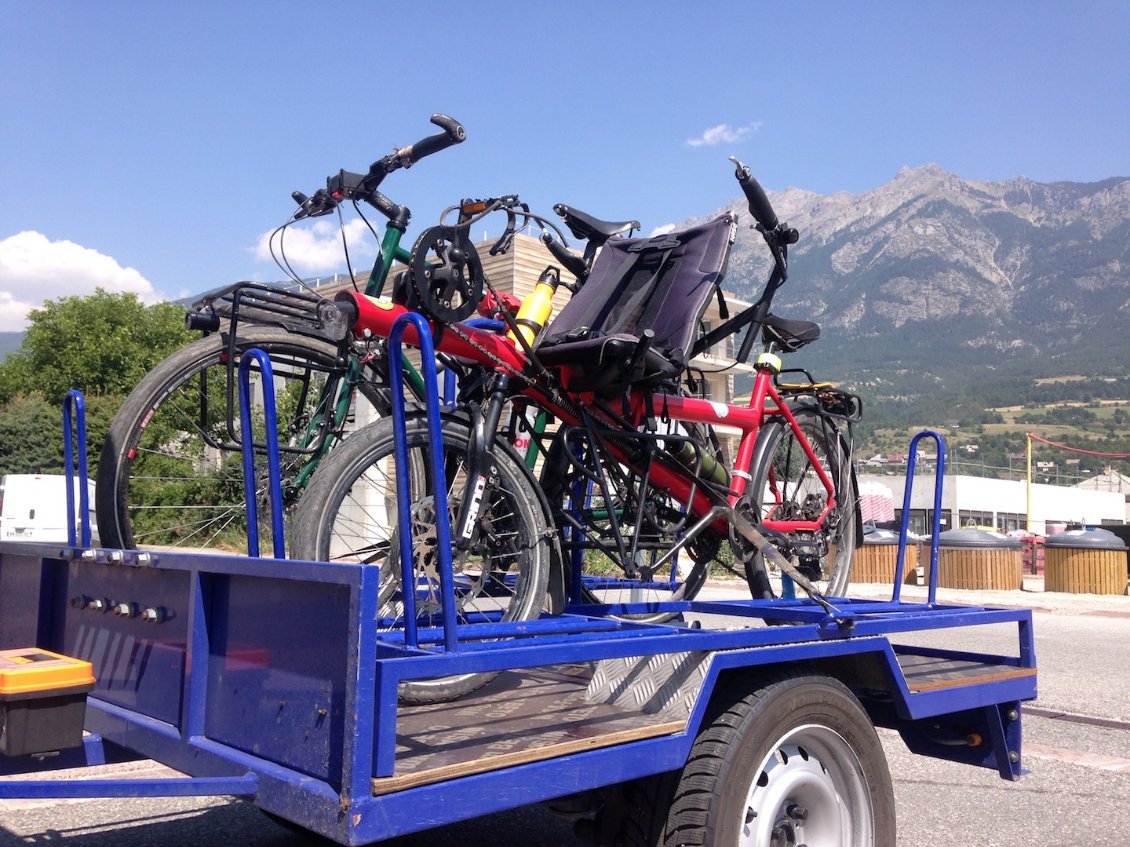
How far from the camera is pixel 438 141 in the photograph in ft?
15.8

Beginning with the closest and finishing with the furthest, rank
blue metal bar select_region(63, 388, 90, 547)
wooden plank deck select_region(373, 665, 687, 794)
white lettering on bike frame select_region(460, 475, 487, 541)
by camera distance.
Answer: wooden plank deck select_region(373, 665, 687, 794), white lettering on bike frame select_region(460, 475, 487, 541), blue metal bar select_region(63, 388, 90, 547)

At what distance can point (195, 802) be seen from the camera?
5.23 m

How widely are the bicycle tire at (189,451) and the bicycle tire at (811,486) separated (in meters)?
2.00

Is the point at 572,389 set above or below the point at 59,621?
above

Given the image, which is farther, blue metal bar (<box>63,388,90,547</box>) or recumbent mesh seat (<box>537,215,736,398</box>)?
recumbent mesh seat (<box>537,215,736,398</box>)

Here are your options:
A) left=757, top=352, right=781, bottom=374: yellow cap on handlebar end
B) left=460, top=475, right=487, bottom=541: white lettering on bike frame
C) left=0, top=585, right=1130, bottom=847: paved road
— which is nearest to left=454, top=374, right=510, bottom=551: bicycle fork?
left=460, top=475, right=487, bottom=541: white lettering on bike frame

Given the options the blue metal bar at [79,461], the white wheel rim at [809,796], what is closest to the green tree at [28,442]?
the blue metal bar at [79,461]

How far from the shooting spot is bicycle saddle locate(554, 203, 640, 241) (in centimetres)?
531

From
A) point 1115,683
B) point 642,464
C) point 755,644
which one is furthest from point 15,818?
point 1115,683

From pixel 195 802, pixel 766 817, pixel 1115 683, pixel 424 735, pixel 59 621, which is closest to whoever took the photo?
pixel 424 735

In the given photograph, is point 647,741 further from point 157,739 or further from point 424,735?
point 157,739

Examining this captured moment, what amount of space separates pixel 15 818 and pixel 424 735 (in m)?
2.95

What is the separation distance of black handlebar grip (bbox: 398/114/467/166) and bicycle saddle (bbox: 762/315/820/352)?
198 cm

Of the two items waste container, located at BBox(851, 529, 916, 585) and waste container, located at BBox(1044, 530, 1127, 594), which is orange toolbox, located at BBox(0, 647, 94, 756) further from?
waste container, located at BBox(1044, 530, 1127, 594)
